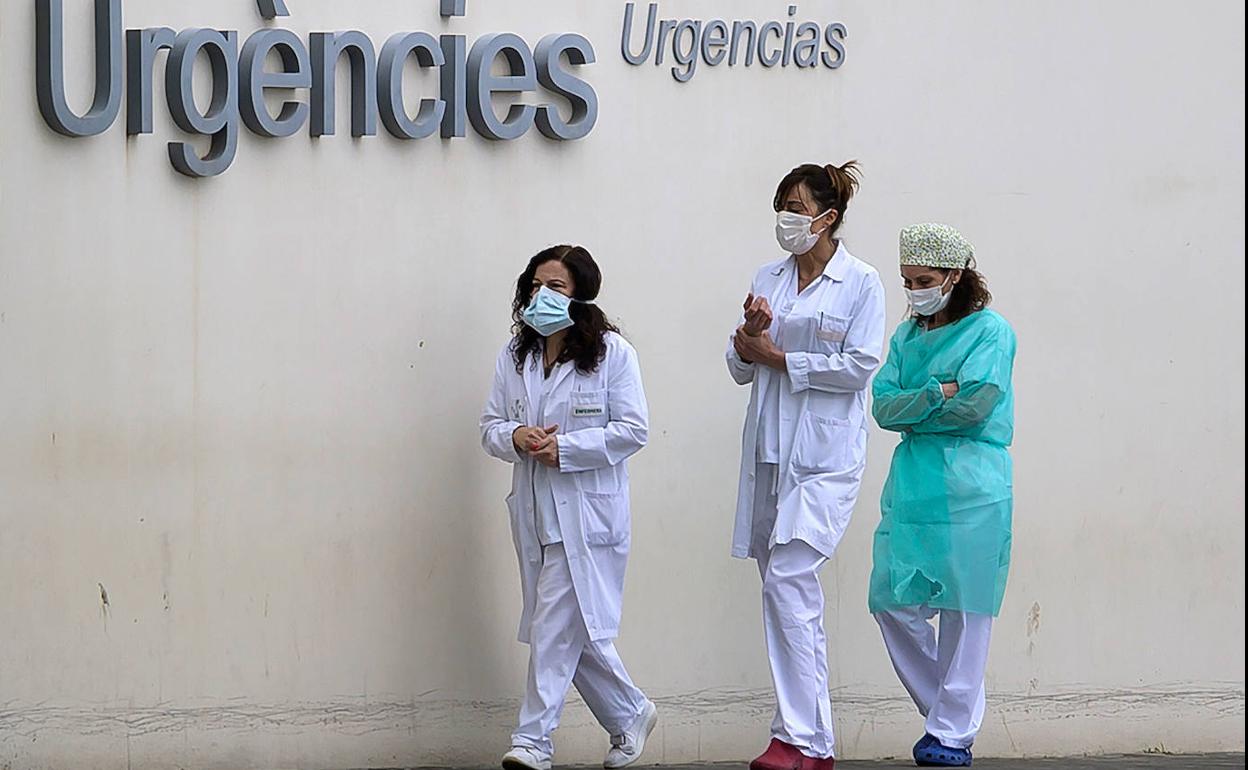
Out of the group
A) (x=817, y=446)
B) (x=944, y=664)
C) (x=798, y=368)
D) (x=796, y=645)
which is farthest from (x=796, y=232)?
(x=944, y=664)

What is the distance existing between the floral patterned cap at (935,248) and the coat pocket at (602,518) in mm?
1376

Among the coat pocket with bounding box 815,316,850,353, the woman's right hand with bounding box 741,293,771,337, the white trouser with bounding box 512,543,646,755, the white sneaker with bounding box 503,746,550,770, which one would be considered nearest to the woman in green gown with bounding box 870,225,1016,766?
the coat pocket with bounding box 815,316,850,353

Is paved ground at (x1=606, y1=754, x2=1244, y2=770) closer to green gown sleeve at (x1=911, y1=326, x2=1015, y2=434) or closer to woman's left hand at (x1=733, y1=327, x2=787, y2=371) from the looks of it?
green gown sleeve at (x1=911, y1=326, x2=1015, y2=434)

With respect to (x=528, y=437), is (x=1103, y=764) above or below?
below

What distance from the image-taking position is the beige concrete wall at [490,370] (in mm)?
7277

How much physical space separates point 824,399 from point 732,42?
1525 mm

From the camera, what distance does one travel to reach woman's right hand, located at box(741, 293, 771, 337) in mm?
7496

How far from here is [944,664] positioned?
794 centimetres

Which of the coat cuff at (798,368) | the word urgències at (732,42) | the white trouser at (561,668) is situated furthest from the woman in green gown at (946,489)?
the white trouser at (561,668)

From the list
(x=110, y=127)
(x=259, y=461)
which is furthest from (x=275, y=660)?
(x=110, y=127)

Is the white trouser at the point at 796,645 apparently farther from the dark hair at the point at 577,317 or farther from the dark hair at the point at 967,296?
the dark hair at the point at 967,296

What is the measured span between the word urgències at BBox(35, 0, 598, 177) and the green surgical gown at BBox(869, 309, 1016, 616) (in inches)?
60.4

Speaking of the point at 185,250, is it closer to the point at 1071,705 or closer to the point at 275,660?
the point at 275,660

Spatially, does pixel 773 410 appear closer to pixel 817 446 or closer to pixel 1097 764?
pixel 817 446
